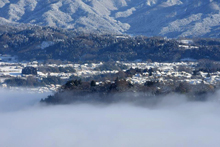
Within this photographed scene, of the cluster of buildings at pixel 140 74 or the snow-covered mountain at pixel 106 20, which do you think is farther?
the snow-covered mountain at pixel 106 20

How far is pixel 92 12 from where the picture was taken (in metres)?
199

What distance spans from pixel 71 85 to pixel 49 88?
12.8 m

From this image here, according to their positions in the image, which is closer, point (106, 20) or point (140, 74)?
point (140, 74)

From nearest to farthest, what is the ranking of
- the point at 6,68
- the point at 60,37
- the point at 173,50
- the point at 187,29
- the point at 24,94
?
the point at 24,94
the point at 6,68
the point at 173,50
the point at 60,37
the point at 187,29

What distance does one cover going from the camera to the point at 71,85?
5353 centimetres

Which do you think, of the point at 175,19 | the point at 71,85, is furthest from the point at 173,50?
the point at 175,19

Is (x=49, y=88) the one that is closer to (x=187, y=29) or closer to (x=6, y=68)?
(x=6, y=68)

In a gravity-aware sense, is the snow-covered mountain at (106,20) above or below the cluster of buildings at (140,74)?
above

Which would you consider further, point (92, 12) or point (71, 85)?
point (92, 12)

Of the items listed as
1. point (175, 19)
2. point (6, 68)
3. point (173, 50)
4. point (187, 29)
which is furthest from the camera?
point (175, 19)

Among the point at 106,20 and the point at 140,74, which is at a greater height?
the point at 106,20

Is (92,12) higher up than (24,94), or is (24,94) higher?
(92,12)

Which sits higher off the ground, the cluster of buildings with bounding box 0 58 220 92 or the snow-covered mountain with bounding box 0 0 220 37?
the snow-covered mountain with bounding box 0 0 220 37

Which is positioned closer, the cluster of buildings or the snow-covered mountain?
the cluster of buildings
